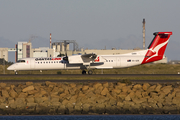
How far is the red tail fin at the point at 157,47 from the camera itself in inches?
1743

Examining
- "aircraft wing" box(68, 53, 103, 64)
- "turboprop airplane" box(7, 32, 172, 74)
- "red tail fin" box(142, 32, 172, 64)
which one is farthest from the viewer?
"red tail fin" box(142, 32, 172, 64)

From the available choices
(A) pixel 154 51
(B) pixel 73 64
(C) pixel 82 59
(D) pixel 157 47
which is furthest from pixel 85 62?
(D) pixel 157 47

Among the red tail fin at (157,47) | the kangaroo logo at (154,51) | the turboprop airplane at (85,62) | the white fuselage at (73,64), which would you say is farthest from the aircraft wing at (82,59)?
the kangaroo logo at (154,51)

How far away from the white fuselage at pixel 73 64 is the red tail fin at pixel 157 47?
4.89ft

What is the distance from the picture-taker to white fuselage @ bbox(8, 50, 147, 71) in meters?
42.5

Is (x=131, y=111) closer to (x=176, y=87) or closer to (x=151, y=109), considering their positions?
(x=151, y=109)

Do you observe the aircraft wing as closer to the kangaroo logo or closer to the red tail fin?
the red tail fin

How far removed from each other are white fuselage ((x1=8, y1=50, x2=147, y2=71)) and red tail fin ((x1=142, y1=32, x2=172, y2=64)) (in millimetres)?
1492

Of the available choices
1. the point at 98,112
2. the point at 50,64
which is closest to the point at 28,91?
the point at 98,112

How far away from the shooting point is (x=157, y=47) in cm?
4506

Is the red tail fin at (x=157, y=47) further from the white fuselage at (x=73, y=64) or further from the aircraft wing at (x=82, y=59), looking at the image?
the aircraft wing at (x=82, y=59)

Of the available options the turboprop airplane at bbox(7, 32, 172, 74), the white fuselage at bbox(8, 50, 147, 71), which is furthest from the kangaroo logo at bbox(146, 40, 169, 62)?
the white fuselage at bbox(8, 50, 147, 71)

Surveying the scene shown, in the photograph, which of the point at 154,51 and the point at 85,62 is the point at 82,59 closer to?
the point at 85,62

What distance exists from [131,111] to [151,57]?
76.9 ft
